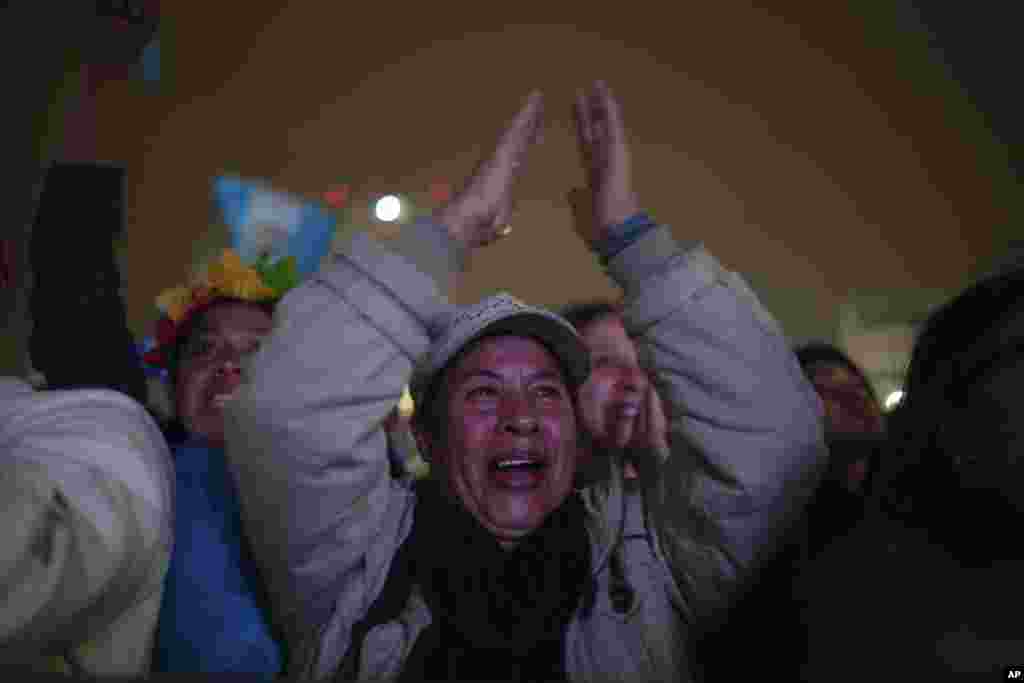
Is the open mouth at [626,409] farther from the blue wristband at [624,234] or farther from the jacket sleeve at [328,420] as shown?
the jacket sleeve at [328,420]

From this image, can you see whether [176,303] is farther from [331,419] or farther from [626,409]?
[626,409]

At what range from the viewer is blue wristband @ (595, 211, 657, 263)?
894 mm

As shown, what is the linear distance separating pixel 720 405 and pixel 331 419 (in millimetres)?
424

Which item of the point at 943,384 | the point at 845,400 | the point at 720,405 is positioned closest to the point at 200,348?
the point at 720,405

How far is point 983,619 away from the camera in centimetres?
54

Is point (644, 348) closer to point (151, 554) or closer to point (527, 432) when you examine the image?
point (527, 432)

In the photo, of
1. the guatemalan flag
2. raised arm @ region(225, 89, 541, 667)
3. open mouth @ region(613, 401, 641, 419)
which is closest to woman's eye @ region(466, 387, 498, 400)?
raised arm @ region(225, 89, 541, 667)

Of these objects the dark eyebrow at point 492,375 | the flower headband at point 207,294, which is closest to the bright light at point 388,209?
the flower headband at point 207,294

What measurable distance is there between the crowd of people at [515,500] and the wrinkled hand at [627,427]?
107 mm

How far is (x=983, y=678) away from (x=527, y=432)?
22.8 inches

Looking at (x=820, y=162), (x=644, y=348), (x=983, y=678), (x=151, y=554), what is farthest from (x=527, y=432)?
(x=820, y=162)

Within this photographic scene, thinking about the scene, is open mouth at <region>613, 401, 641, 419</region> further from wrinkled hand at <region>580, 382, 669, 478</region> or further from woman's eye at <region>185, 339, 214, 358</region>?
woman's eye at <region>185, 339, 214, 358</region>

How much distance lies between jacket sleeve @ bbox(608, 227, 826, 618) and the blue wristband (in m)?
0.03

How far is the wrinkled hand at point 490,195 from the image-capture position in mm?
909
